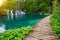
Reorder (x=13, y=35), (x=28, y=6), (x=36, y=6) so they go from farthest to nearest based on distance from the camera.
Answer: (x=28, y=6) < (x=36, y=6) < (x=13, y=35)

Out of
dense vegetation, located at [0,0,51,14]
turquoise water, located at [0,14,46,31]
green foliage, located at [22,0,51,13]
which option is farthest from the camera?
green foliage, located at [22,0,51,13]

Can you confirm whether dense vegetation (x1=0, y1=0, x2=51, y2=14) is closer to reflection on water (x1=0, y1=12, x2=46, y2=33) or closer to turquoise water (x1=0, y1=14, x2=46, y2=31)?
reflection on water (x1=0, y1=12, x2=46, y2=33)

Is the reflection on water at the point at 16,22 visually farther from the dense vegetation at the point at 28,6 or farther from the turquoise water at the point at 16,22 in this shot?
the dense vegetation at the point at 28,6

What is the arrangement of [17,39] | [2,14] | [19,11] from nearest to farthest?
[17,39], [2,14], [19,11]

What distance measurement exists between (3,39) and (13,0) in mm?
32810

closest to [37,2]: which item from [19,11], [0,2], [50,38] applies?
[19,11]

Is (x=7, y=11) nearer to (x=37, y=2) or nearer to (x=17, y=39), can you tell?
(x=37, y=2)

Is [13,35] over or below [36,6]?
over

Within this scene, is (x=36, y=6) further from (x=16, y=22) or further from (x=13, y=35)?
(x=13, y=35)

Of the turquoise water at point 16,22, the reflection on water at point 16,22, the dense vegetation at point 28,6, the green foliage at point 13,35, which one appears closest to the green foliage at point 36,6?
the dense vegetation at point 28,6

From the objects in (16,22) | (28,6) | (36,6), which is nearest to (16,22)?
(16,22)

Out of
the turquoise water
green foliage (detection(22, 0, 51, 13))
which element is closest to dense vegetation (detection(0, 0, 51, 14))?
green foliage (detection(22, 0, 51, 13))

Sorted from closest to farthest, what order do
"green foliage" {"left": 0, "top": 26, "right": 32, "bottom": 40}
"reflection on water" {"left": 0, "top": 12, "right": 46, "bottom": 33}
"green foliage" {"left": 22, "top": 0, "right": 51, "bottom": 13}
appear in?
1. "green foliage" {"left": 0, "top": 26, "right": 32, "bottom": 40}
2. "reflection on water" {"left": 0, "top": 12, "right": 46, "bottom": 33}
3. "green foliage" {"left": 22, "top": 0, "right": 51, "bottom": 13}

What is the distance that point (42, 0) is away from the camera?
38.7 m
